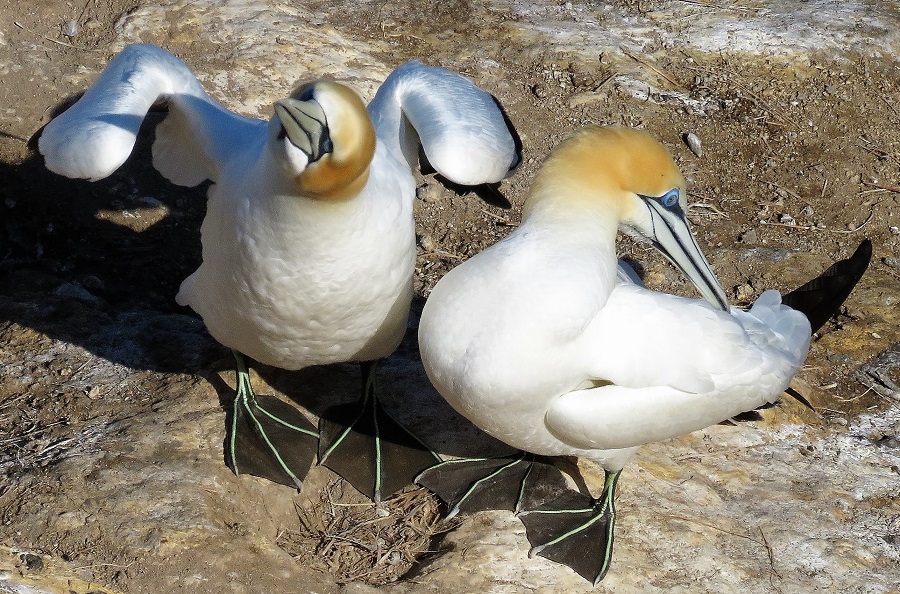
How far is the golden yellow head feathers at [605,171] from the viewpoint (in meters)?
3.43

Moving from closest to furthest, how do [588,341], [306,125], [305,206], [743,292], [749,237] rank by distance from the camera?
[306,125] < [305,206] < [588,341] < [743,292] < [749,237]

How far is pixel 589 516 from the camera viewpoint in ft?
12.0

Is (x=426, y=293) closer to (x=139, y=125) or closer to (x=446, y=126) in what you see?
(x=446, y=126)

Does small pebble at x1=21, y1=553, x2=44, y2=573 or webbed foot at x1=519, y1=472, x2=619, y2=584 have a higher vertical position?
small pebble at x1=21, y1=553, x2=44, y2=573

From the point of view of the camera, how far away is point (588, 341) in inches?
128

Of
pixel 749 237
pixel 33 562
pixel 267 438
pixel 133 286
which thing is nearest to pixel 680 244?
pixel 267 438

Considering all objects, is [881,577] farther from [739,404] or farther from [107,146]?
[107,146]

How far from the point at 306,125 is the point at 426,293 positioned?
247cm

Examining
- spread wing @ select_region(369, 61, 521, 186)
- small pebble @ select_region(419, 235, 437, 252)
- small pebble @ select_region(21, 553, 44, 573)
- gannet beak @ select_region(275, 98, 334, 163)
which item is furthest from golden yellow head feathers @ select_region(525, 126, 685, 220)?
small pebble @ select_region(419, 235, 437, 252)

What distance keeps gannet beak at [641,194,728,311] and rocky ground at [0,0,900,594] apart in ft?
2.34

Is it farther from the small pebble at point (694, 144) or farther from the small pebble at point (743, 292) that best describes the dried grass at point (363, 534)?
the small pebble at point (694, 144)

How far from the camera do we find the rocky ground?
3.40m

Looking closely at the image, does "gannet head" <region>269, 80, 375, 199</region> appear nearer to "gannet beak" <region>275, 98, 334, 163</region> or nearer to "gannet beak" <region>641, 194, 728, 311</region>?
"gannet beak" <region>275, 98, 334, 163</region>

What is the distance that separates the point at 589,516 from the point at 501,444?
0.55m
